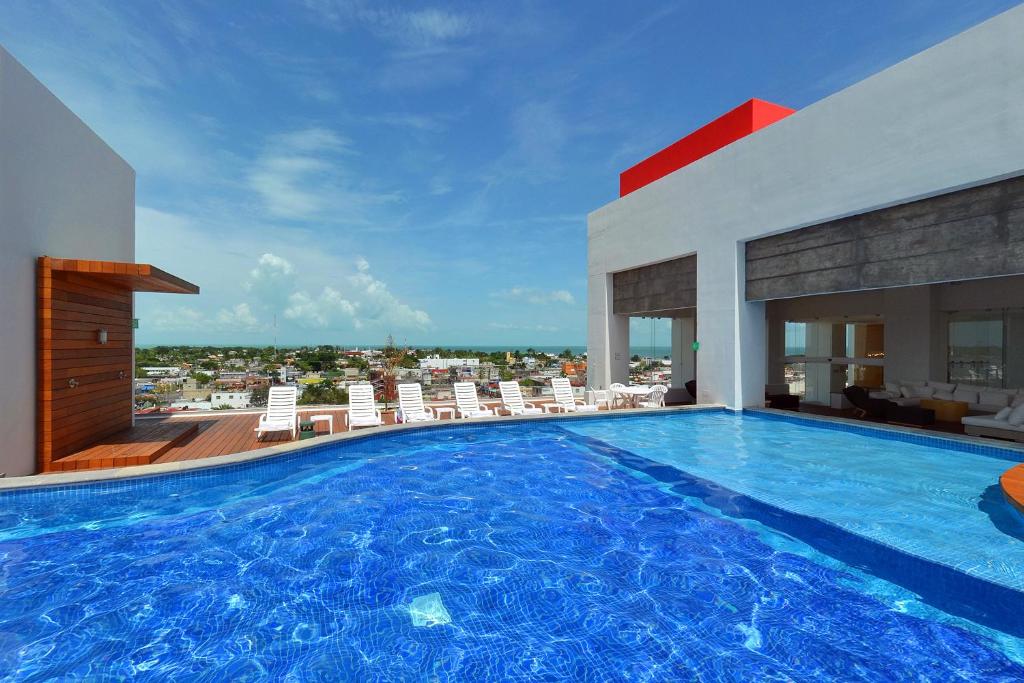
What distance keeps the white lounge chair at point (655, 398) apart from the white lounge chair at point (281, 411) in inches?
320

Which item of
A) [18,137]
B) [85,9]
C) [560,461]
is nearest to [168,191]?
[85,9]

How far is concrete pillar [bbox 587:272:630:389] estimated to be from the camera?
14.6m

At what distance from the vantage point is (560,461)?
273 inches

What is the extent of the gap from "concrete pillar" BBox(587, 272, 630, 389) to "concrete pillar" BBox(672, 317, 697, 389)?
3408 mm

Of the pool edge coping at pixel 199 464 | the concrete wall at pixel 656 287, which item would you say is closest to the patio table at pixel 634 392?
the concrete wall at pixel 656 287

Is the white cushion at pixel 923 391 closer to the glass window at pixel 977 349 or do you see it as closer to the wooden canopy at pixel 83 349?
the glass window at pixel 977 349

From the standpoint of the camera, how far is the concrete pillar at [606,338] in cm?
1463

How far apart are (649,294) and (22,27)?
12.7 meters

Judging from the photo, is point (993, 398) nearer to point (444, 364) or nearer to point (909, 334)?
point (909, 334)

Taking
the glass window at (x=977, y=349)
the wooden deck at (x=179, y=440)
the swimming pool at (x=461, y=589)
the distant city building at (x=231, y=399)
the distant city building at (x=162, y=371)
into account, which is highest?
the glass window at (x=977, y=349)

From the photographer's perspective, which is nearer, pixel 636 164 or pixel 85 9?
pixel 85 9

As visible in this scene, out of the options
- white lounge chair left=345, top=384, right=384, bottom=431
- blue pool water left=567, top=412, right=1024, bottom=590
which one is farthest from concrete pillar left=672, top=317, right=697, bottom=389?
white lounge chair left=345, top=384, right=384, bottom=431

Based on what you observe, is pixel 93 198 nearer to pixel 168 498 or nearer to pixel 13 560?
pixel 168 498

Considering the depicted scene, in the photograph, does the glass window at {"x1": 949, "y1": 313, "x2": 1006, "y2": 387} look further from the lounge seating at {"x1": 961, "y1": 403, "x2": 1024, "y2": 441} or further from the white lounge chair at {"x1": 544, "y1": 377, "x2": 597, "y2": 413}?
the white lounge chair at {"x1": 544, "y1": 377, "x2": 597, "y2": 413}
